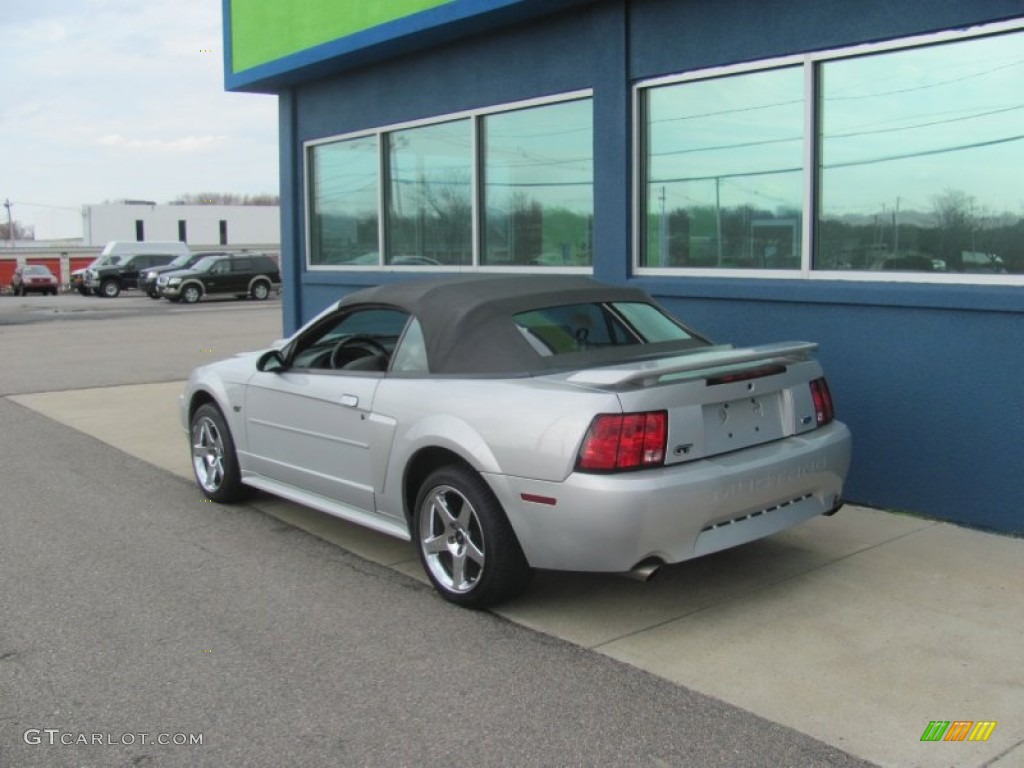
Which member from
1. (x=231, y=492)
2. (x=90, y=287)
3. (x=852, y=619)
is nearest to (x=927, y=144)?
(x=852, y=619)

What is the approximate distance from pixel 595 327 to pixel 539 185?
4.16 meters

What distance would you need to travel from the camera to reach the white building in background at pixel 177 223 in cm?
9269

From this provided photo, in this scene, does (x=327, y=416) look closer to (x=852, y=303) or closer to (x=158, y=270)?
(x=852, y=303)

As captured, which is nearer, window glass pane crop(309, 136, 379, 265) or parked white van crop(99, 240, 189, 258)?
window glass pane crop(309, 136, 379, 265)

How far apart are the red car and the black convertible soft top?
143 feet

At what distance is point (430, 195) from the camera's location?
1080 centimetres

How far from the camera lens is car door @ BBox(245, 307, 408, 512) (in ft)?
18.2

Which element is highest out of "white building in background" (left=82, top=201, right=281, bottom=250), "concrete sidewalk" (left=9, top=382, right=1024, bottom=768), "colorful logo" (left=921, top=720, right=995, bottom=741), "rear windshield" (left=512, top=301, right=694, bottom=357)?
"white building in background" (left=82, top=201, right=281, bottom=250)

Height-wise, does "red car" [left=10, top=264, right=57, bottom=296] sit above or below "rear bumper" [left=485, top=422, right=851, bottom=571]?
above

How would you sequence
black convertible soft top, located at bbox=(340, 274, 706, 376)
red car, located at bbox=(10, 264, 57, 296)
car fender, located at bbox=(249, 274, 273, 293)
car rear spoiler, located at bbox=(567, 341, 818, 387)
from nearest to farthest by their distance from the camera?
car rear spoiler, located at bbox=(567, 341, 818, 387) < black convertible soft top, located at bbox=(340, 274, 706, 376) < car fender, located at bbox=(249, 274, 273, 293) < red car, located at bbox=(10, 264, 57, 296)

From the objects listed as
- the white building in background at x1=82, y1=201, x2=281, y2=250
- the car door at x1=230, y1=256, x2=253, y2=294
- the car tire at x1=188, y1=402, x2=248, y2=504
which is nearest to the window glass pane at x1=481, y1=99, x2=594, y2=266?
the car tire at x1=188, y1=402, x2=248, y2=504

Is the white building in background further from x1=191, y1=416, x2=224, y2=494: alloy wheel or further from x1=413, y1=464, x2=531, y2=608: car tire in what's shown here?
x1=413, y1=464, x2=531, y2=608: car tire

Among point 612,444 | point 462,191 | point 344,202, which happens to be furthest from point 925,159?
point 344,202

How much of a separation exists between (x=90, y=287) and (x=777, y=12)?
40068mm
